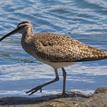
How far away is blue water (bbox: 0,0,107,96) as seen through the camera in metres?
12.2

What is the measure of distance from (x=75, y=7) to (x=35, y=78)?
895 centimetres

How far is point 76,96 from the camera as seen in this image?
1011 cm

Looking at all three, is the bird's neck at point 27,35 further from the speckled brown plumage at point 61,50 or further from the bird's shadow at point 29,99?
the bird's shadow at point 29,99

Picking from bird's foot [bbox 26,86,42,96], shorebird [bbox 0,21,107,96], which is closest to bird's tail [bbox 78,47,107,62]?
shorebird [bbox 0,21,107,96]

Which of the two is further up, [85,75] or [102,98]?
[102,98]

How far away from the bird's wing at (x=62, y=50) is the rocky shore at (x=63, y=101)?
1.87ft

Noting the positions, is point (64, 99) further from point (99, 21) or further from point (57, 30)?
point (99, 21)

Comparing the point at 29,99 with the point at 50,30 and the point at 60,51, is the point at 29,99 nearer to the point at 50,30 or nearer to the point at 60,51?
the point at 60,51

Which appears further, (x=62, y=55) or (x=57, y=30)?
(x=57, y=30)

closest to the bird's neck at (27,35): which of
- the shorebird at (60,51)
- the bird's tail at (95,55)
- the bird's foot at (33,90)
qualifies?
the shorebird at (60,51)

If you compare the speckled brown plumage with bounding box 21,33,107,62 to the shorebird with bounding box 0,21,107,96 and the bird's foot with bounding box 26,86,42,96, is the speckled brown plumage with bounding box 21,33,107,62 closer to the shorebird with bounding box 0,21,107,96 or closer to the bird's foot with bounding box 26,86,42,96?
the shorebird with bounding box 0,21,107,96

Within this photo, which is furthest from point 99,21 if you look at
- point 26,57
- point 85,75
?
point 85,75

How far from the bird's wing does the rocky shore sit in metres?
0.57

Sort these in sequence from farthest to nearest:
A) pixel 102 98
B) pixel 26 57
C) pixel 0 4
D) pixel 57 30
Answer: pixel 0 4
pixel 57 30
pixel 26 57
pixel 102 98
